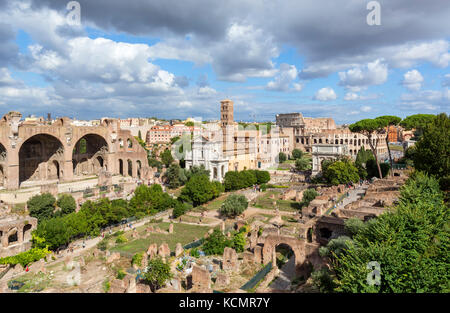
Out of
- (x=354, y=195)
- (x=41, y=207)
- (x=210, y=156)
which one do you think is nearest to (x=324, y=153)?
(x=354, y=195)

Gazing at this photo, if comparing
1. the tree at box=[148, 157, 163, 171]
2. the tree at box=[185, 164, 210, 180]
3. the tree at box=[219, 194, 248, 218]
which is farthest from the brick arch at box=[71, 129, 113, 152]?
the tree at box=[219, 194, 248, 218]

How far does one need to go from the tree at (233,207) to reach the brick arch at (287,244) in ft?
33.3

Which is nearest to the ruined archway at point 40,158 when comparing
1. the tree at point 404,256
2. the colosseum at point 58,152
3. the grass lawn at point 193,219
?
the colosseum at point 58,152

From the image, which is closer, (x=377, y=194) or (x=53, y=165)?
(x=377, y=194)

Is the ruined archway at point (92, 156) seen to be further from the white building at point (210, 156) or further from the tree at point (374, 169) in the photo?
the tree at point (374, 169)

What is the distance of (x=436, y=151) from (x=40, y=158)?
45587 mm

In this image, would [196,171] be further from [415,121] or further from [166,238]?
[415,121]

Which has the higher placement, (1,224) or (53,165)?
(53,165)

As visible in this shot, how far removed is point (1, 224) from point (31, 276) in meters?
7.65

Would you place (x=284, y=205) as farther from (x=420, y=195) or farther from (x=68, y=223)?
(x=68, y=223)

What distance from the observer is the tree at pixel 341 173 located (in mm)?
36812
